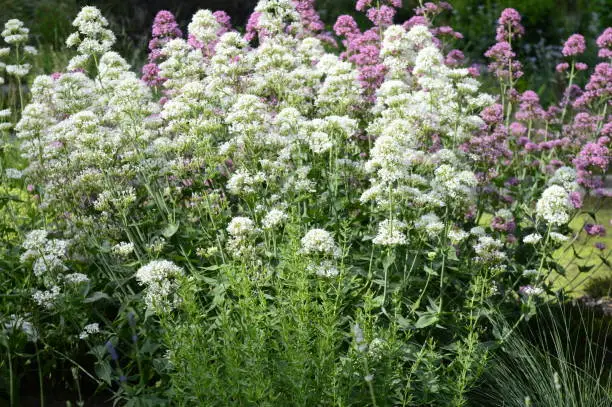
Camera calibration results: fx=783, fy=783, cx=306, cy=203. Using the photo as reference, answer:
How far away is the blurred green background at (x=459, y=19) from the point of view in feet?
38.1

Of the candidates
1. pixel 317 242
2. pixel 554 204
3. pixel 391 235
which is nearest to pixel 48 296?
pixel 317 242

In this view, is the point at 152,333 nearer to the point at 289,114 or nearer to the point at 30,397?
the point at 30,397

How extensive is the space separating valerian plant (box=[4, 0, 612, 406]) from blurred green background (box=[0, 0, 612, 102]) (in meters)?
6.27

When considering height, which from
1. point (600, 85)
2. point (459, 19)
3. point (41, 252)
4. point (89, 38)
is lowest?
point (459, 19)

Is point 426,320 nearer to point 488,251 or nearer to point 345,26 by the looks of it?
point 488,251

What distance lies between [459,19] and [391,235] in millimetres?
10366

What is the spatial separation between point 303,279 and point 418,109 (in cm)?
143

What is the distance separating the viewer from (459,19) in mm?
13047

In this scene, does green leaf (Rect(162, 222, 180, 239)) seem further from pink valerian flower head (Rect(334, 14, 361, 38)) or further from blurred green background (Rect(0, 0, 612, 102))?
blurred green background (Rect(0, 0, 612, 102))

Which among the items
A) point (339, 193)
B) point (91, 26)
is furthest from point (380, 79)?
point (91, 26)

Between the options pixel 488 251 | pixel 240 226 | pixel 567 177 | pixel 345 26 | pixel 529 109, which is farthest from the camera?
pixel 345 26

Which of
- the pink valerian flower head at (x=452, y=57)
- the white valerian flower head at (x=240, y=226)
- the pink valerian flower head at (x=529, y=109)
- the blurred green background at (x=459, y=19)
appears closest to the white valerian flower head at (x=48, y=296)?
the white valerian flower head at (x=240, y=226)

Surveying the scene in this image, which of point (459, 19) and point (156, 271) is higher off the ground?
point (156, 271)

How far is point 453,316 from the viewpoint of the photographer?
3.77 m
